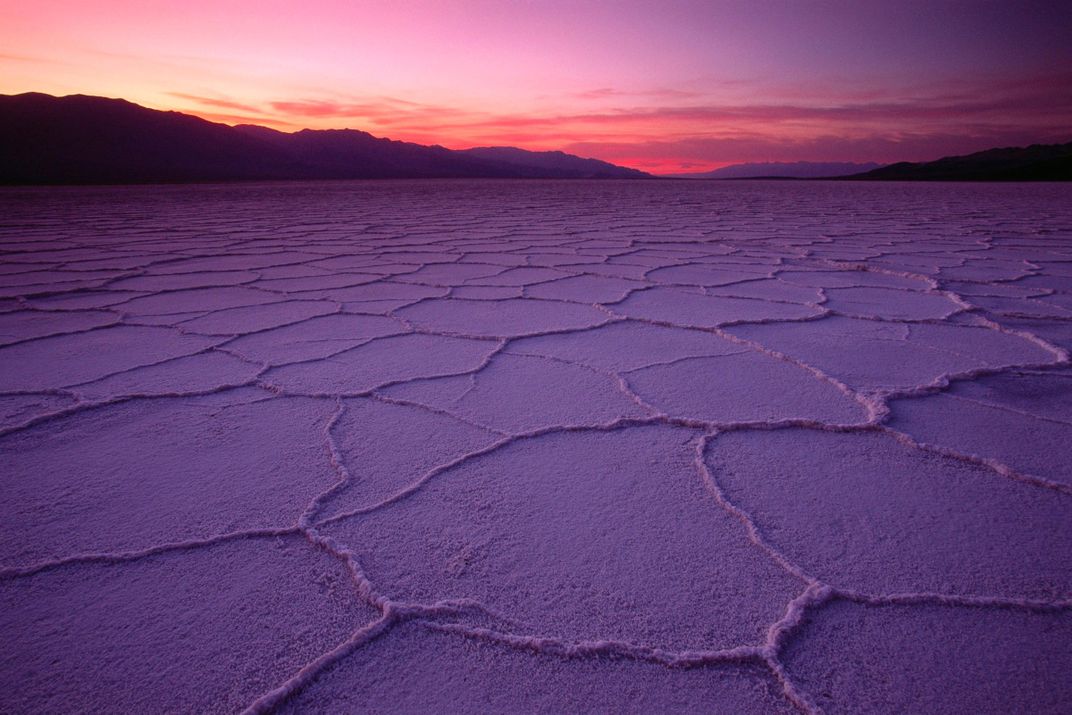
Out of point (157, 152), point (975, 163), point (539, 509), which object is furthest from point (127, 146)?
point (975, 163)

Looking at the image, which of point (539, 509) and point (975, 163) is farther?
point (975, 163)

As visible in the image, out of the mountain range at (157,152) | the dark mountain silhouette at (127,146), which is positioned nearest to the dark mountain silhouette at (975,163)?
the mountain range at (157,152)

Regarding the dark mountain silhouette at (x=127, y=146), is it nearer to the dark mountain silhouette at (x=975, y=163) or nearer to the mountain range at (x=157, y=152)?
the mountain range at (x=157, y=152)

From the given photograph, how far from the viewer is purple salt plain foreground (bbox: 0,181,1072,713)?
0.56 m

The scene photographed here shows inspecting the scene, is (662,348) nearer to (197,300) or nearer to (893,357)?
(893,357)

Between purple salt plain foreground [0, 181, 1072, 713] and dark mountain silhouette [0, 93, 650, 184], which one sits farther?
dark mountain silhouette [0, 93, 650, 184]

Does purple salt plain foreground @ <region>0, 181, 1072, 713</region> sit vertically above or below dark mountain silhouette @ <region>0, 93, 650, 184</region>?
below

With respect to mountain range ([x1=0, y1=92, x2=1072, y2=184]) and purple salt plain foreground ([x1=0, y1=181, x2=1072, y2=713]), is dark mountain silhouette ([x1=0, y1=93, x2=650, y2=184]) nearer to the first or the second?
mountain range ([x1=0, y1=92, x2=1072, y2=184])

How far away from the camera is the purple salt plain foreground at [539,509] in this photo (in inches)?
21.9

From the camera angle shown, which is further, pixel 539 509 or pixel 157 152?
pixel 157 152

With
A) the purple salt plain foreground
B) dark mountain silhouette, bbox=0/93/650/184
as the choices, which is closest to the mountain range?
dark mountain silhouette, bbox=0/93/650/184

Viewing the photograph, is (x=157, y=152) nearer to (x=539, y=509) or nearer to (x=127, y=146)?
(x=127, y=146)

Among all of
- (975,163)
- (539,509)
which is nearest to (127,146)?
(539,509)

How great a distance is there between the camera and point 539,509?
0.81 m
